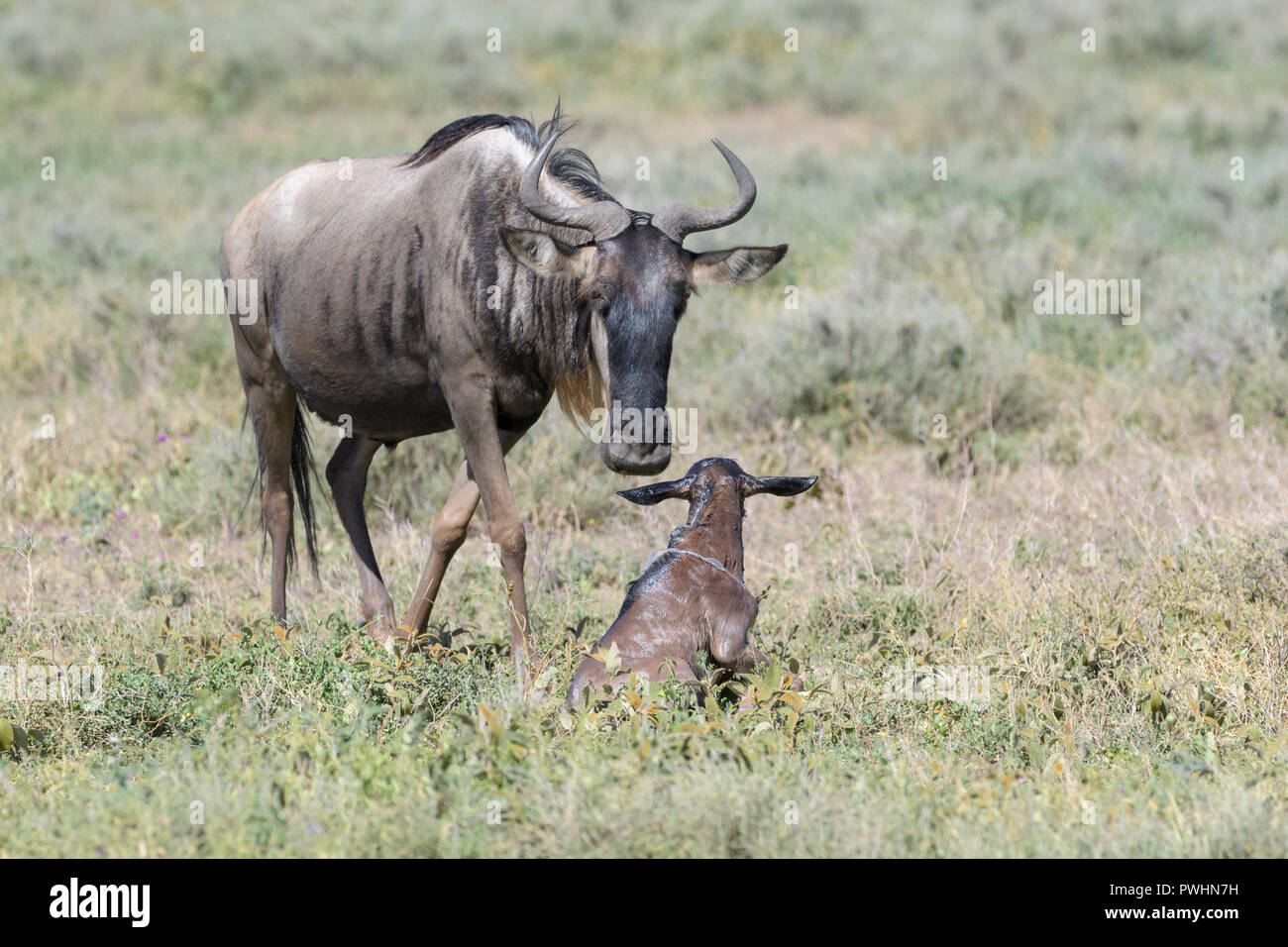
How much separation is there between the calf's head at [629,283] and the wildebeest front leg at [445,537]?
90 cm

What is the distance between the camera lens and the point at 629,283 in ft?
15.6

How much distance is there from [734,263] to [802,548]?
78.0 inches

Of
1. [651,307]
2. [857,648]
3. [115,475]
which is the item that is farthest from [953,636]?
[115,475]

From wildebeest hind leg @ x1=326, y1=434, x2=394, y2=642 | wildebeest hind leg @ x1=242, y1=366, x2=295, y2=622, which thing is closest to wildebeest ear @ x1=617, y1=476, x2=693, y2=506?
wildebeest hind leg @ x1=326, y1=434, x2=394, y2=642

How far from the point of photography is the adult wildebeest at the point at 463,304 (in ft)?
15.8

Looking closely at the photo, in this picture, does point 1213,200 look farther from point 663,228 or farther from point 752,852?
point 752,852

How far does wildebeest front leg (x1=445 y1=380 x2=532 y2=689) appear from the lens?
5270 mm

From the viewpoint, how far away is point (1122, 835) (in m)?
3.64

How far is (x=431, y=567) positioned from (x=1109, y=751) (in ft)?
8.97

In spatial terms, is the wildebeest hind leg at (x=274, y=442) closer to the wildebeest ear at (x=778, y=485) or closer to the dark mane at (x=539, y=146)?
the dark mane at (x=539, y=146)
